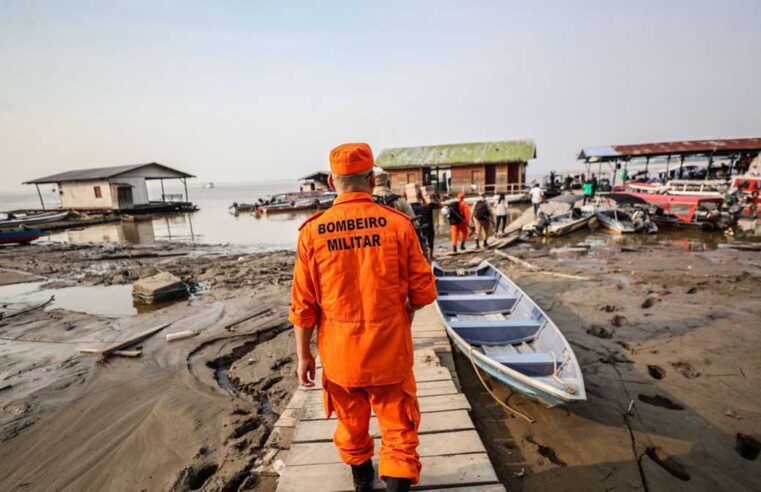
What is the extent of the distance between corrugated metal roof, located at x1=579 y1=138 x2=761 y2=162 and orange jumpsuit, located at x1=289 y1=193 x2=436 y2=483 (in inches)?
1270

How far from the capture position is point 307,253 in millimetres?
1839

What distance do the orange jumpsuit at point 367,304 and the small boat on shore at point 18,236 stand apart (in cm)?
2497

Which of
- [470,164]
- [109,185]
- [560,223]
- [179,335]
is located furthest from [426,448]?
[109,185]

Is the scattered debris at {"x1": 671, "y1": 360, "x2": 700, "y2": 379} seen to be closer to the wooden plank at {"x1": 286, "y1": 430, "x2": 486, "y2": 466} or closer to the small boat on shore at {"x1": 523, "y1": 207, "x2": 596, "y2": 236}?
the wooden plank at {"x1": 286, "y1": 430, "x2": 486, "y2": 466}

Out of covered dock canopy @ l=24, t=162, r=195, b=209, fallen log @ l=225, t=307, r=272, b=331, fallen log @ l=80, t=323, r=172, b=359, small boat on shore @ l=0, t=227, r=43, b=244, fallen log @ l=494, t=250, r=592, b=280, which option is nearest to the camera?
fallen log @ l=80, t=323, r=172, b=359

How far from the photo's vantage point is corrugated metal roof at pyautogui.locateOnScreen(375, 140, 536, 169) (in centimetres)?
3142

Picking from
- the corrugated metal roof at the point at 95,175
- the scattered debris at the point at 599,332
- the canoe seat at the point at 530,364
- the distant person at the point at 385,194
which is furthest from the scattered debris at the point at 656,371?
the corrugated metal roof at the point at 95,175

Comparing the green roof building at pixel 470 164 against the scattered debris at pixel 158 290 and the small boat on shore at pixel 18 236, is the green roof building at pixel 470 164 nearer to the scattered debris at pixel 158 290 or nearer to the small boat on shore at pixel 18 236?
the small boat on shore at pixel 18 236

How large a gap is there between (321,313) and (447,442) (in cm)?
177

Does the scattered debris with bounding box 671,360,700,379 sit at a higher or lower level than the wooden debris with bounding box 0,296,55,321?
lower

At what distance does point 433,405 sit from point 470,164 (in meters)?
31.4

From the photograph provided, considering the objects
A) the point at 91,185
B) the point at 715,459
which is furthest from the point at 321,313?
the point at 91,185

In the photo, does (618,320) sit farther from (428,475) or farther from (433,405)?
(428,475)

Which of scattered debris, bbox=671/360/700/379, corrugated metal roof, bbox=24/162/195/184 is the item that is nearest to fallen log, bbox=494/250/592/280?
scattered debris, bbox=671/360/700/379
